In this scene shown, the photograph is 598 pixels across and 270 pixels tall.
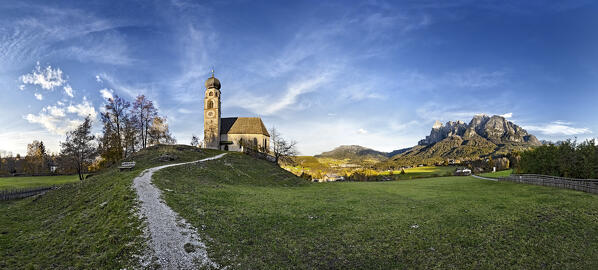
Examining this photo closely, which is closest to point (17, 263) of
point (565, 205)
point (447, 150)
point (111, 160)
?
point (565, 205)

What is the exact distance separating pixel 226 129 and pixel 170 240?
5189cm

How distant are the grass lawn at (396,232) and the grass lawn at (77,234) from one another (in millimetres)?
2526

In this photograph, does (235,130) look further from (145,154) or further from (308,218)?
(308,218)

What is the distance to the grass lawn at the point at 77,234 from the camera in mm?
8867

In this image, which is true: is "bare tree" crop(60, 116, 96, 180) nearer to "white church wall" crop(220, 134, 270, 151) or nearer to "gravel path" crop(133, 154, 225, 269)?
"white church wall" crop(220, 134, 270, 151)

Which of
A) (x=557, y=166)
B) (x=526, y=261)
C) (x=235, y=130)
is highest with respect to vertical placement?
(x=235, y=130)

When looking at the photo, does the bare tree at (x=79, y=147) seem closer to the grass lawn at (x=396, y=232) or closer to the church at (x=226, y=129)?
the church at (x=226, y=129)

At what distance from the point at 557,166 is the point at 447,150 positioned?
174 metres

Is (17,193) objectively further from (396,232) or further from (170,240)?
(396,232)

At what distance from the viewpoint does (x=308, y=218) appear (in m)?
14.3

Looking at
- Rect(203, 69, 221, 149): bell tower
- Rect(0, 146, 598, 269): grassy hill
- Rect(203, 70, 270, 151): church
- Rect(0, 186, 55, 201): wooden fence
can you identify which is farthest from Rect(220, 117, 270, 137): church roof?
Rect(0, 146, 598, 269): grassy hill

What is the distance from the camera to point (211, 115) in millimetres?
56812

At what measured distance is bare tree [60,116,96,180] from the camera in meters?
36.9

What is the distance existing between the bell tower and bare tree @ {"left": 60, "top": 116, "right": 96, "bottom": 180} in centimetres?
2155
